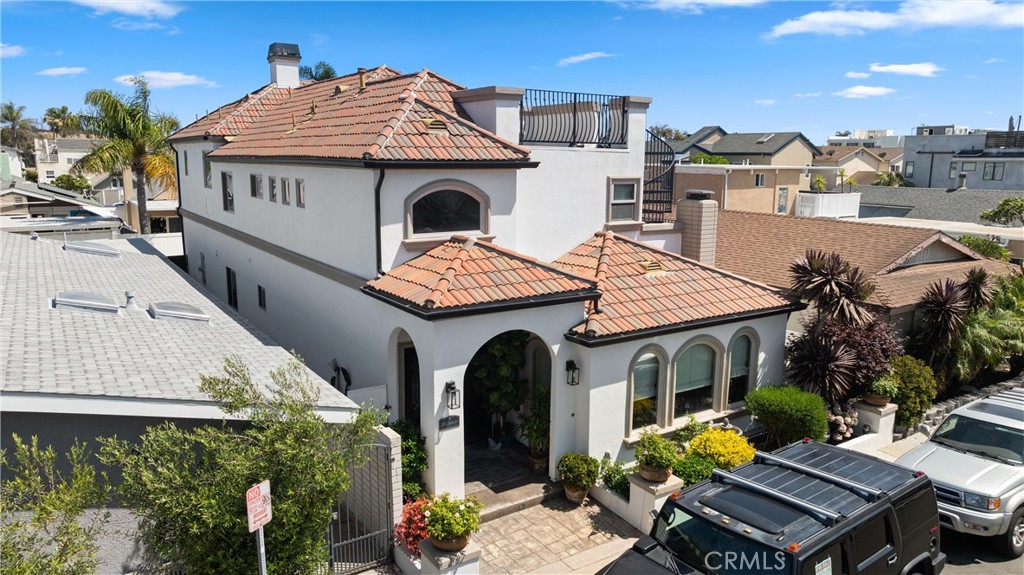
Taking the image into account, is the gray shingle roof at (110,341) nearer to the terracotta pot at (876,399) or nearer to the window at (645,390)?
the window at (645,390)

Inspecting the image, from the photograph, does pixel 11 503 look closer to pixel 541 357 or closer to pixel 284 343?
pixel 541 357

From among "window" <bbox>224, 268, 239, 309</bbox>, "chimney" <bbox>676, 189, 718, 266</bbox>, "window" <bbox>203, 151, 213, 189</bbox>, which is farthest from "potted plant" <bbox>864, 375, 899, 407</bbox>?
"window" <bbox>203, 151, 213, 189</bbox>

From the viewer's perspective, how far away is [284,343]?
1855 centimetres

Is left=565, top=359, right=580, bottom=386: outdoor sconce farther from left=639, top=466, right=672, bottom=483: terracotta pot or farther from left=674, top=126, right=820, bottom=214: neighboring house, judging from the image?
left=674, top=126, right=820, bottom=214: neighboring house

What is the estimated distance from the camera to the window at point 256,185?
63.7 ft

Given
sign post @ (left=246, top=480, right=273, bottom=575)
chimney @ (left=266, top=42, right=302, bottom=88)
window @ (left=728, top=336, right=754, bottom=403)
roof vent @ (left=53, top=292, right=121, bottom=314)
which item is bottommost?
window @ (left=728, top=336, right=754, bottom=403)

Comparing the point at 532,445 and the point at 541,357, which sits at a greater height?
the point at 541,357

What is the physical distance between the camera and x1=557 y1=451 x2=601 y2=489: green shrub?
12.6 metres

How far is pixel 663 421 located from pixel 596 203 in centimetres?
603

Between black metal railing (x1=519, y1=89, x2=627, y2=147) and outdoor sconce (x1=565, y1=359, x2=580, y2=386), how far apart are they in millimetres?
6533

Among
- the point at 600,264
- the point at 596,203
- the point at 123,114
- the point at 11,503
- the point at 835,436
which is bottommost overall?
the point at 835,436

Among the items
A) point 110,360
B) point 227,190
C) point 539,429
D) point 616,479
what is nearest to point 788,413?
point 616,479

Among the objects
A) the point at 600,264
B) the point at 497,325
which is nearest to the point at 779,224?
the point at 600,264

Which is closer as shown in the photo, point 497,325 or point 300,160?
point 497,325
